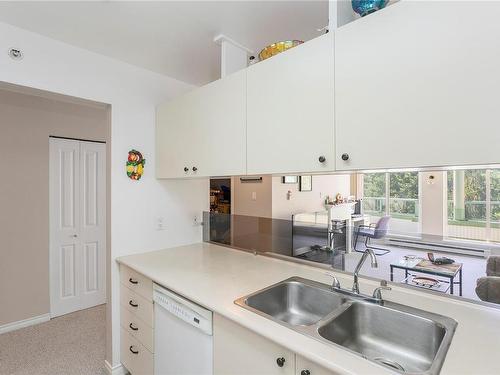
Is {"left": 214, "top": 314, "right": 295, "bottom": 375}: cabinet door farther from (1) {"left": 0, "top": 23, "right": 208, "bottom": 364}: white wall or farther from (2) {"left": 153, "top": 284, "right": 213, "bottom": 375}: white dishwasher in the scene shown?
(1) {"left": 0, "top": 23, "right": 208, "bottom": 364}: white wall

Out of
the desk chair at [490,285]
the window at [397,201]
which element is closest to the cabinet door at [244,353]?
the desk chair at [490,285]

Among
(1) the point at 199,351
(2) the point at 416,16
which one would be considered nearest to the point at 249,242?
(1) the point at 199,351

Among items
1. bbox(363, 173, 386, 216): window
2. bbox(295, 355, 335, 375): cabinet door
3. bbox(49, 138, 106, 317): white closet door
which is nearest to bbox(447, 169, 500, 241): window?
bbox(363, 173, 386, 216): window

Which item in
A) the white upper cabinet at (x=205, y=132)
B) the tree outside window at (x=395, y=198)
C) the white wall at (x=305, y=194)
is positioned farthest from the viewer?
the white wall at (x=305, y=194)

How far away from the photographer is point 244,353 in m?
1.20

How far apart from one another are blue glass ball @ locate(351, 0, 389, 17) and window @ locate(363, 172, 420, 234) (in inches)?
144

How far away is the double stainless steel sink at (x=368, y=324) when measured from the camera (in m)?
1.14

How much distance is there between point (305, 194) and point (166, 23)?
448 cm

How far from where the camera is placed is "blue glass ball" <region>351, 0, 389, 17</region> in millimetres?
1203

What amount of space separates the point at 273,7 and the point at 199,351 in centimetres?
184

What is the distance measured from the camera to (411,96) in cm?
105

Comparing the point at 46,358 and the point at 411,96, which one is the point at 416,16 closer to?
the point at 411,96

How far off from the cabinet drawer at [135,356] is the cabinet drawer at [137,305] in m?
0.19

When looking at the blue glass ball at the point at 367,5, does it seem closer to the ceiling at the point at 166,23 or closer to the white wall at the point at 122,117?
the ceiling at the point at 166,23
